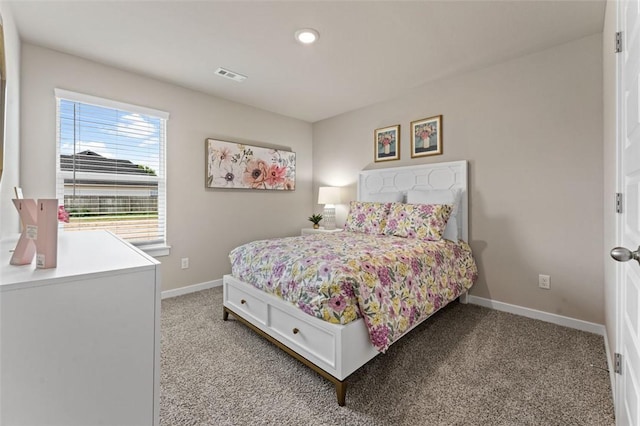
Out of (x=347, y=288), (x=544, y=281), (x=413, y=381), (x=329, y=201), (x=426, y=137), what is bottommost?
(x=413, y=381)

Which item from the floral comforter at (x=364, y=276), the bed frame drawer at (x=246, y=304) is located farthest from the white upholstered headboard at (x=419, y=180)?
the bed frame drawer at (x=246, y=304)

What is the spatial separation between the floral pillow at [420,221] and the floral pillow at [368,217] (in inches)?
4.2

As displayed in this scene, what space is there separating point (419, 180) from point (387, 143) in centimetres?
70

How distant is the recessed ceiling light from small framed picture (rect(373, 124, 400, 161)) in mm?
1636

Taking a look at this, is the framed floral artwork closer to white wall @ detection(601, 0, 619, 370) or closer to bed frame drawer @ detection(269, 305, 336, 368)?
bed frame drawer @ detection(269, 305, 336, 368)

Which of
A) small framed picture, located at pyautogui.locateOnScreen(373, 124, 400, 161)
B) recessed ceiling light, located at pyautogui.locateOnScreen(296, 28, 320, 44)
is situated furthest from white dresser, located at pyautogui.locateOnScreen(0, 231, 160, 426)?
small framed picture, located at pyautogui.locateOnScreen(373, 124, 400, 161)

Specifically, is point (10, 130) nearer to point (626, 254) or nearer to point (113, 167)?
point (113, 167)

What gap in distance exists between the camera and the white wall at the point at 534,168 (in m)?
2.36

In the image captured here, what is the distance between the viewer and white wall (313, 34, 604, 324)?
2363 mm

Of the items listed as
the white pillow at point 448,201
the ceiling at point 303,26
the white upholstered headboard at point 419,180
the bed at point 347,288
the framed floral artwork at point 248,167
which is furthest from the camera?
the framed floral artwork at point 248,167

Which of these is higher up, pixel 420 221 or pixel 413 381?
pixel 420 221

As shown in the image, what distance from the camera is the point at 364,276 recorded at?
167 cm

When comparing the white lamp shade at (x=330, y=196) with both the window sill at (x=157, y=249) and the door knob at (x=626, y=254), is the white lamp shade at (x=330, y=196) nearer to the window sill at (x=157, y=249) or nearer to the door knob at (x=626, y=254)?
the window sill at (x=157, y=249)

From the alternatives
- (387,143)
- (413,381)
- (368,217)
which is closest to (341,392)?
(413,381)
